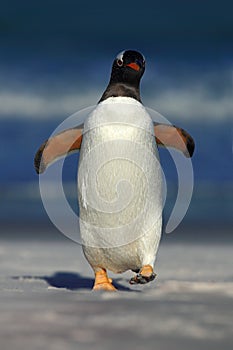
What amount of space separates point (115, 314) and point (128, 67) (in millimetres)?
2103

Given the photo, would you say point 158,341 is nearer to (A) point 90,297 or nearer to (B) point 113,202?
(A) point 90,297

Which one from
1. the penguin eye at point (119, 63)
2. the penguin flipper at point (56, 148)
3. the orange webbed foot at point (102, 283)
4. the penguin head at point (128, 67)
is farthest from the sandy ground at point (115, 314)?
the penguin eye at point (119, 63)

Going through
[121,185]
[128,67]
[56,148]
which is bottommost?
[121,185]

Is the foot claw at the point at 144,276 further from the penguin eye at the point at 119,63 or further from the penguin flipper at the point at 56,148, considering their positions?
the penguin eye at the point at 119,63

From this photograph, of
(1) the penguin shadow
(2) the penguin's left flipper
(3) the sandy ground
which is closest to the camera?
(3) the sandy ground

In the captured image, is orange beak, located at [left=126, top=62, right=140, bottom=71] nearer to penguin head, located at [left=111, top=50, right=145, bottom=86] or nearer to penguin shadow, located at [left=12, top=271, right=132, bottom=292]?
penguin head, located at [left=111, top=50, right=145, bottom=86]

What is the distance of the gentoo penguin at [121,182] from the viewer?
502 centimetres

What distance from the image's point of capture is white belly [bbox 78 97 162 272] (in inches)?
197

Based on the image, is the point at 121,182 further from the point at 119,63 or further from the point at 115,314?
the point at 115,314

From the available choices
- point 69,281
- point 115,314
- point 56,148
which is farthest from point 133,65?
point 69,281

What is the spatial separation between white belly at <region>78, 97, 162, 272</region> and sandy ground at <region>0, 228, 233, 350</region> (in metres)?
0.38

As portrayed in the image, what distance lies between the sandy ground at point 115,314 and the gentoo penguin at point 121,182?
1.20 ft

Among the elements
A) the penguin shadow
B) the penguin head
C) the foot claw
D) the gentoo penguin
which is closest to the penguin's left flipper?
the gentoo penguin

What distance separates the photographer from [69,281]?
6441 millimetres
